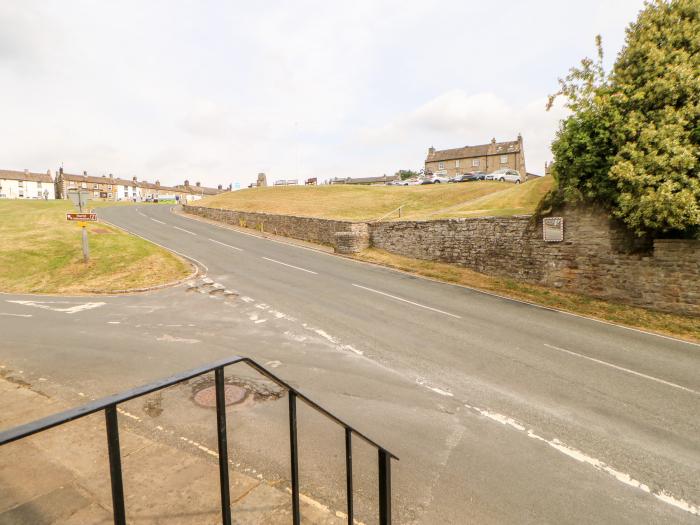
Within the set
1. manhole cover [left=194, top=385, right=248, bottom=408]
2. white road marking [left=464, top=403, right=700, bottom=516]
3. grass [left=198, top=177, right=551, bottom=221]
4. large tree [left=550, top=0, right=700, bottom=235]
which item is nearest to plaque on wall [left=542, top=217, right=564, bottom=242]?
large tree [left=550, top=0, right=700, bottom=235]

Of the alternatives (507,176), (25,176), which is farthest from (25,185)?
(507,176)

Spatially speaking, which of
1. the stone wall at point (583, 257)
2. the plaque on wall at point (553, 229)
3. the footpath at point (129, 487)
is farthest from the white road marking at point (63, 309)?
the plaque on wall at point (553, 229)

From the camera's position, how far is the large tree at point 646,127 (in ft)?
40.9

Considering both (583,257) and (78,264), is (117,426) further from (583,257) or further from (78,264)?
(78,264)

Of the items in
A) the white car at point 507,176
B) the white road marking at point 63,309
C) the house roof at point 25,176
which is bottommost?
the white road marking at point 63,309

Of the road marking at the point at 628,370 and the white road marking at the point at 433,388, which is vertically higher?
the white road marking at the point at 433,388

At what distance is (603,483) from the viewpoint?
519 centimetres

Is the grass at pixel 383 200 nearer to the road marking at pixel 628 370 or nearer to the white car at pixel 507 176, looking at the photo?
the white car at pixel 507 176

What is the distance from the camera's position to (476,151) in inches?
2970

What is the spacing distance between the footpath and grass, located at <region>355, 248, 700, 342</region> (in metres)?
13.5

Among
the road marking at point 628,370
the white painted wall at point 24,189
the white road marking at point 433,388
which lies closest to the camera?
the white road marking at point 433,388

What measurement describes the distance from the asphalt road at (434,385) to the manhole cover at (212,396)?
22 centimetres

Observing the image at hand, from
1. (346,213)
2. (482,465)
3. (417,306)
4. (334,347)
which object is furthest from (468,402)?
(346,213)

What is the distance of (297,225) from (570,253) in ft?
67.1
